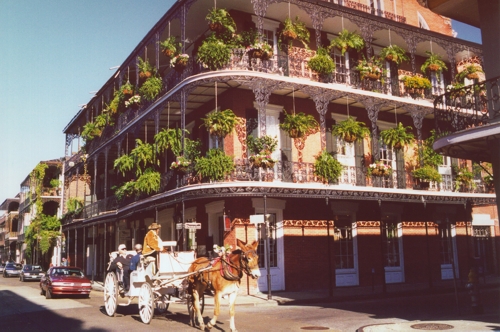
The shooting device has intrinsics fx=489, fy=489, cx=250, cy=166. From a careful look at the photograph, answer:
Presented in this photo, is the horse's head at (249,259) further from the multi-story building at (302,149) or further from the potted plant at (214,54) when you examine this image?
the potted plant at (214,54)

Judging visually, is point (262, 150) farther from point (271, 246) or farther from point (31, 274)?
point (31, 274)

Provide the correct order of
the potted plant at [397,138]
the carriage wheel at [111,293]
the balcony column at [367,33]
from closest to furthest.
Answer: the carriage wheel at [111,293] < the potted plant at [397,138] < the balcony column at [367,33]

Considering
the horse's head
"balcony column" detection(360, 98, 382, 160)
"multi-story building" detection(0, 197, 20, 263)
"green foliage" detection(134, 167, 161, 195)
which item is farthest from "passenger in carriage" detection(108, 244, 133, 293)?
"multi-story building" detection(0, 197, 20, 263)

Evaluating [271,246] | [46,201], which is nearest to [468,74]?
[271,246]

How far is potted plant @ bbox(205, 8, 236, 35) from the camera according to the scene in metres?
18.8

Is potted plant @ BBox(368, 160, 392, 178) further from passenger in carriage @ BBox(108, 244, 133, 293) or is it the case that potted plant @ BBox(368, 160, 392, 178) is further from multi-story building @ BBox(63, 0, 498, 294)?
passenger in carriage @ BBox(108, 244, 133, 293)

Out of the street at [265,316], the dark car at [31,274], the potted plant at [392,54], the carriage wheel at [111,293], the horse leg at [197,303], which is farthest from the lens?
the dark car at [31,274]

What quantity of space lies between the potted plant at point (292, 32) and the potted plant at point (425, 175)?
739 centimetres

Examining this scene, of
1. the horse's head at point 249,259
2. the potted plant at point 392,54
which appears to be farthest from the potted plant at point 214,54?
the horse's head at point 249,259

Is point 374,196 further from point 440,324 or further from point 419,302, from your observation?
point 440,324

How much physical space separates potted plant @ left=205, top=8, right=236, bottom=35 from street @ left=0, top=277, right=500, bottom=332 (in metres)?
10.2

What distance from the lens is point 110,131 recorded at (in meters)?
29.0

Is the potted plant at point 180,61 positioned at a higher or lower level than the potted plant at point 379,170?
higher

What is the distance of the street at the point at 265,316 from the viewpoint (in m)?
11.2
